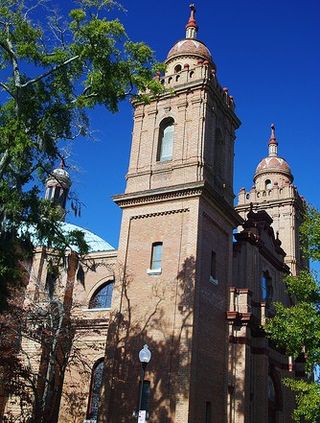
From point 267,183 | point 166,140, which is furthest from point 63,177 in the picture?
point 267,183

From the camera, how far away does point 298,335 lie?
19.4m

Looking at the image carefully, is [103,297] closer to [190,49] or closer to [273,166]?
[190,49]

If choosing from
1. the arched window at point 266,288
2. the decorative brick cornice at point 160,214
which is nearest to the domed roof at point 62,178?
the decorative brick cornice at point 160,214

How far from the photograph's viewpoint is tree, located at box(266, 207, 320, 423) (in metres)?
18.6

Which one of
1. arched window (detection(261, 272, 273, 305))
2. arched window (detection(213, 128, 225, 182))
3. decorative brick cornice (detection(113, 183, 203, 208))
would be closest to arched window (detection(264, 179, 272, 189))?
arched window (detection(261, 272, 273, 305))

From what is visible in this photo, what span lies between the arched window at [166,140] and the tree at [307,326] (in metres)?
8.65

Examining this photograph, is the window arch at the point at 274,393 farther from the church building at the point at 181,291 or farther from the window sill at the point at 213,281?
the window sill at the point at 213,281

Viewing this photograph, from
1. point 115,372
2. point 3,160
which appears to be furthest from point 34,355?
point 3,160

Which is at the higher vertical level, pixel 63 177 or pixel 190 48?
pixel 190 48

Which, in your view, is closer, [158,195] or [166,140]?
[158,195]

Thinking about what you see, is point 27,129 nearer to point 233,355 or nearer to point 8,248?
point 8,248

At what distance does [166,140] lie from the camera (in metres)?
28.0

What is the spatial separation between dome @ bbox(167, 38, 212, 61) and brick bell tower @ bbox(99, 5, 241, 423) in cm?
226

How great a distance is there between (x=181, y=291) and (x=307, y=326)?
227 inches
